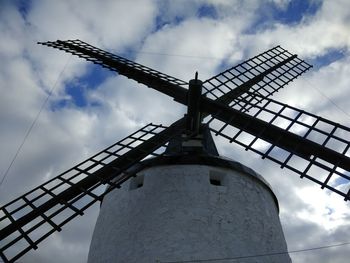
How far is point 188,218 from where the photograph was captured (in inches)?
260

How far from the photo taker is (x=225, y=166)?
7.62m

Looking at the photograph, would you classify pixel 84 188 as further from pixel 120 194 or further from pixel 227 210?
pixel 227 210

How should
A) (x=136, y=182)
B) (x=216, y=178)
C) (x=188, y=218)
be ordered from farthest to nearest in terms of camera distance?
(x=136, y=182)
(x=216, y=178)
(x=188, y=218)

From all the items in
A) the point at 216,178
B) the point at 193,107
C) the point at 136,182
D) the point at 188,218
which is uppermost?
the point at 193,107

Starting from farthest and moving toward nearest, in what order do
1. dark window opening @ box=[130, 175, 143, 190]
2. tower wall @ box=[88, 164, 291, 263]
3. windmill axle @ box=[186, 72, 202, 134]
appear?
windmill axle @ box=[186, 72, 202, 134]
dark window opening @ box=[130, 175, 143, 190]
tower wall @ box=[88, 164, 291, 263]

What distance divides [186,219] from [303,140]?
3025mm

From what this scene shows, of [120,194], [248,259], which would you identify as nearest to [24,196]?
[120,194]

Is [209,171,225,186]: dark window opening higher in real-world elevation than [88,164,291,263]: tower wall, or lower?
higher

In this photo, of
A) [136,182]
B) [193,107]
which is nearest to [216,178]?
[136,182]

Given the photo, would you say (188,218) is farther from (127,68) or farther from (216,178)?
(127,68)

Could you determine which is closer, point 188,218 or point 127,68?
point 188,218

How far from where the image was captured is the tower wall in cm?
634

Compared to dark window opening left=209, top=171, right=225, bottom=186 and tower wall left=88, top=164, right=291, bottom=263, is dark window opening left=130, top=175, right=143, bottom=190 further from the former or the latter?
dark window opening left=209, top=171, right=225, bottom=186

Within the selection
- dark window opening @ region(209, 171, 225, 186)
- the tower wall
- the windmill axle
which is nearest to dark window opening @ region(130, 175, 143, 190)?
the tower wall
